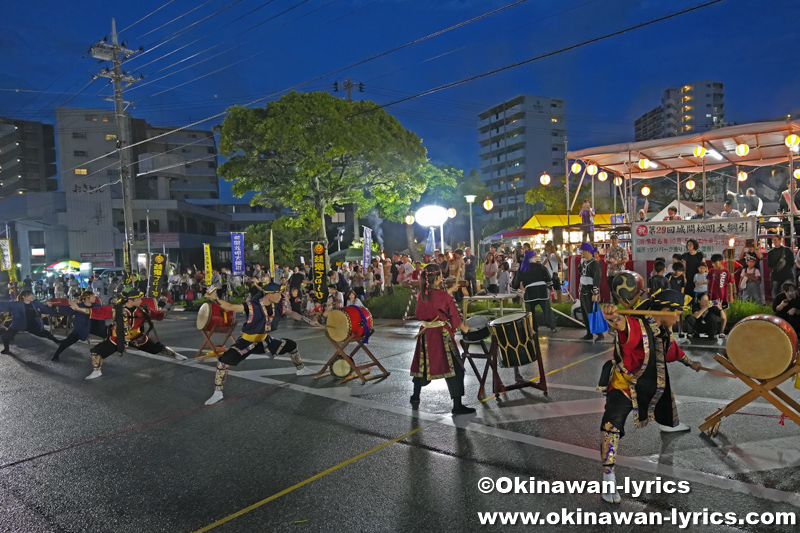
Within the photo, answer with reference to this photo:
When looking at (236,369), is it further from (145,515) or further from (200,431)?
(145,515)

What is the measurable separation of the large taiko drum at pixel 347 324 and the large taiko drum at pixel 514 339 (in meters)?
2.31

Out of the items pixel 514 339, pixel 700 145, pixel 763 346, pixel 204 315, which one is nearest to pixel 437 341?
pixel 514 339

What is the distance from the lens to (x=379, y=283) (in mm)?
18953

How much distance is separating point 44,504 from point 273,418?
2487mm

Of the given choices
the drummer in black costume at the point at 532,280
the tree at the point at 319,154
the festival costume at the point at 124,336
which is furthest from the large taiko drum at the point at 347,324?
the tree at the point at 319,154

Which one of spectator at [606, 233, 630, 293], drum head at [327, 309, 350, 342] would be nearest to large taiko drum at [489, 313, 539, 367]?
drum head at [327, 309, 350, 342]

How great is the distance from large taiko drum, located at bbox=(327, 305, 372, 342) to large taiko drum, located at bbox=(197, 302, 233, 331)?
3461mm

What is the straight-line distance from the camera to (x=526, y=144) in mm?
63031

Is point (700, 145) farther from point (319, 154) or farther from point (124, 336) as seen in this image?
point (124, 336)

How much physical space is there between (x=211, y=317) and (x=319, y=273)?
7320 millimetres

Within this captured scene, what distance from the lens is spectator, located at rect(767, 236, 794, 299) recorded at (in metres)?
10.9

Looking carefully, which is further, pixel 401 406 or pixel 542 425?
pixel 401 406

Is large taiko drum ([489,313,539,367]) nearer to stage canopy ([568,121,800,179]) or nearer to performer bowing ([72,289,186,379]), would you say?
performer bowing ([72,289,186,379])

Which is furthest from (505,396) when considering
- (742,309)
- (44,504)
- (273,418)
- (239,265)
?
(239,265)
